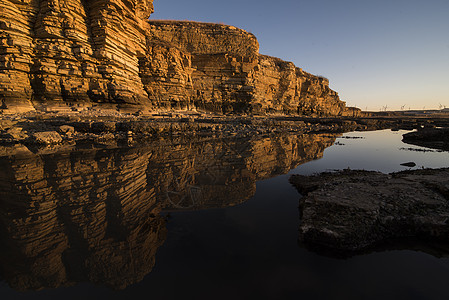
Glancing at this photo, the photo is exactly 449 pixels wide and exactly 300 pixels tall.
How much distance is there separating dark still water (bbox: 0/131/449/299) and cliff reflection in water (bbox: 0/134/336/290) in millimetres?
18

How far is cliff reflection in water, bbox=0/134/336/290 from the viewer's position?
2.20m

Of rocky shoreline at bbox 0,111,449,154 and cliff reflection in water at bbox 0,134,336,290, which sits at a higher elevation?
rocky shoreline at bbox 0,111,449,154

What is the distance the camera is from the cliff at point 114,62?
45.2 feet

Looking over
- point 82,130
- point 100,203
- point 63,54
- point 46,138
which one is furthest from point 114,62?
point 100,203

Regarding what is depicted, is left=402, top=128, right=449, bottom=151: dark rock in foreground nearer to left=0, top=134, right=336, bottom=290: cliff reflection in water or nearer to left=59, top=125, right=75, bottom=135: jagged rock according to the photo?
left=0, top=134, right=336, bottom=290: cliff reflection in water

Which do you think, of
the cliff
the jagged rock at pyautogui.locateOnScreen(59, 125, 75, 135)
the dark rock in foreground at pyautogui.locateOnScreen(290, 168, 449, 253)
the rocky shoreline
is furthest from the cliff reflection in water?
the cliff

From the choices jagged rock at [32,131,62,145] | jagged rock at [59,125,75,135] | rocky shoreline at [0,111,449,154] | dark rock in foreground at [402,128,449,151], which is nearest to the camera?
jagged rock at [32,131,62,145]

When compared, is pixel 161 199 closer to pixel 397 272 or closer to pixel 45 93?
pixel 397 272

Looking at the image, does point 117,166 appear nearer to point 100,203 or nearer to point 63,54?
point 100,203

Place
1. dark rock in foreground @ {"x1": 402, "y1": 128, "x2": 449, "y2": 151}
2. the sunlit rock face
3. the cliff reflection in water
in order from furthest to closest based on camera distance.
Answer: the sunlit rock face, dark rock in foreground @ {"x1": 402, "y1": 128, "x2": 449, "y2": 151}, the cliff reflection in water

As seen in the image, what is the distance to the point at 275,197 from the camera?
4.23 metres

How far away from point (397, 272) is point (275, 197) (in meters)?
2.29

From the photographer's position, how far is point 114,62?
55.2ft

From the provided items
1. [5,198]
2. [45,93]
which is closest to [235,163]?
[5,198]
